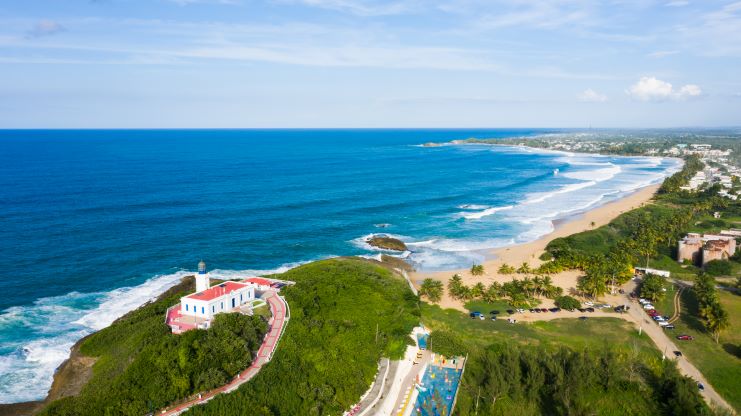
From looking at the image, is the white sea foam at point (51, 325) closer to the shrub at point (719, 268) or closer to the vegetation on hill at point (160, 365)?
the vegetation on hill at point (160, 365)

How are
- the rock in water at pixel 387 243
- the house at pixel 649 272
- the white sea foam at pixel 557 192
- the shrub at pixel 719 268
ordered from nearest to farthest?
the shrub at pixel 719 268, the house at pixel 649 272, the rock in water at pixel 387 243, the white sea foam at pixel 557 192

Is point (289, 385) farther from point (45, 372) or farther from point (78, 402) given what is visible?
point (45, 372)

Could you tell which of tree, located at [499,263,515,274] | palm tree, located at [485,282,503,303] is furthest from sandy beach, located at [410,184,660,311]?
palm tree, located at [485,282,503,303]

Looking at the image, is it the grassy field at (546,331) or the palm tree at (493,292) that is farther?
the palm tree at (493,292)

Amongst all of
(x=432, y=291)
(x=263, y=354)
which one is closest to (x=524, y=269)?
(x=432, y=291)

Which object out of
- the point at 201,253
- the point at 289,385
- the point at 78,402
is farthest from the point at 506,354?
the point at 201,253

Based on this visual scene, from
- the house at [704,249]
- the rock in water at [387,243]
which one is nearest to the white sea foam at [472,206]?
the rock in water at [387,243]
